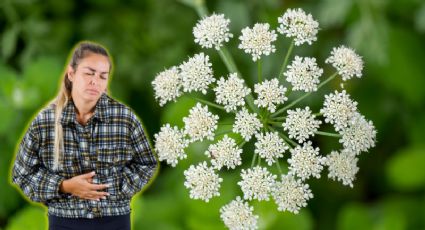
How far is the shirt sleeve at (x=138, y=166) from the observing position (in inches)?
36.8

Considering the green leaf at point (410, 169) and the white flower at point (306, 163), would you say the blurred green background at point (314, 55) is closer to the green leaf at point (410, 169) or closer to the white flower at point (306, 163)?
the green leaf at point (410, 169)

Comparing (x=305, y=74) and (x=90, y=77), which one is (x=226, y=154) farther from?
(x=90, y=77)

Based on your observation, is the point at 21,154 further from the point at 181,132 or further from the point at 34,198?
the point at 181,132

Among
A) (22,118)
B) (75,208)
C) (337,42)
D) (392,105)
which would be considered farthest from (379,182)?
(75,208)

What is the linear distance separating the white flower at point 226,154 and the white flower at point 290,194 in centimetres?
9

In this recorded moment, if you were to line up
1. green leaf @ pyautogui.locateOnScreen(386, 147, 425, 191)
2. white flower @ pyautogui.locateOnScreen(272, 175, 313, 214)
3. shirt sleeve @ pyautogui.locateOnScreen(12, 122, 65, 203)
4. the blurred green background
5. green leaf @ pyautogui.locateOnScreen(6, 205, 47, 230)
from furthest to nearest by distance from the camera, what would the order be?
green leaf @ pyautogui.locateOnScreen(386, 147, 425, 191) < the blurred green background < green leaf @ pyautogui.locateOnScreen(6, 205, 47, 230) < white flower @ pyautogui.locateOnScreen(272, 175, 313, 214) < shirt sleeve @ pyautogui.locateOnScreen(12, 122, 65, 203)

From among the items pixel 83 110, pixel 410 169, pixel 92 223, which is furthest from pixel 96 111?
pixel 410 169

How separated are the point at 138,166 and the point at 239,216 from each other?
251 mm

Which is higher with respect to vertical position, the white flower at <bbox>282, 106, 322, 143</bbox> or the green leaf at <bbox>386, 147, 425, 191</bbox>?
the green leaf at <bbox>386, 147, 425, 191</bbox>

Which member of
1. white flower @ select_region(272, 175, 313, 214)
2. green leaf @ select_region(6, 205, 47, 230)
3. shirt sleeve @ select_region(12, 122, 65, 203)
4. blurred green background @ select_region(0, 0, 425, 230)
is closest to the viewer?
shirt sleeve @ select_region(12, 122, 65, 203)

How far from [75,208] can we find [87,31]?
1.87 meters

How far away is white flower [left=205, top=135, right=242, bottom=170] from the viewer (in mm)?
1132

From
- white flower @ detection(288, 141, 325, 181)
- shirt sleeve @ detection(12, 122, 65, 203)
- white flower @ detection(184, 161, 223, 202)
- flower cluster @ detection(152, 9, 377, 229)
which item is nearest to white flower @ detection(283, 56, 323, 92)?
flower cluster @ detection(152, 9, 377, 229)

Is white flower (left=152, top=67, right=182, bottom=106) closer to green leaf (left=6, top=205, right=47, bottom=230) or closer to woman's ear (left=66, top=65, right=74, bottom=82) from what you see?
woman's ear (left=66, top=65, right=74, bottom=82)
